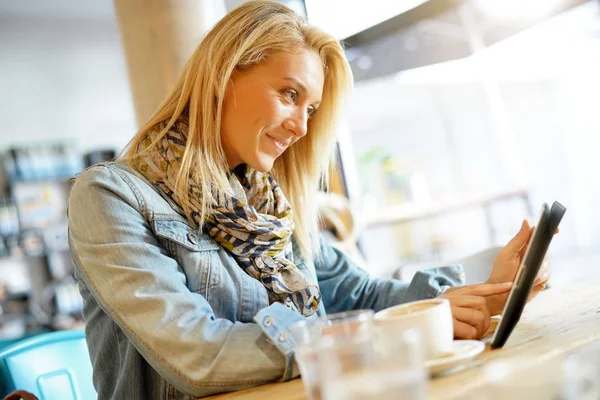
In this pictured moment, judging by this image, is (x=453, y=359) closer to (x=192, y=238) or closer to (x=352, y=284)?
(x=192, y=238)

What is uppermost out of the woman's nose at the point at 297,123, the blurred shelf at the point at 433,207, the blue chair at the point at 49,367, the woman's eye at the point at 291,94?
the woman's eye at the point at 291,94

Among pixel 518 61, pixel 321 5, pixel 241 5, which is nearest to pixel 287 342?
pixel 241 5

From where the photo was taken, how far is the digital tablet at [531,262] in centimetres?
87

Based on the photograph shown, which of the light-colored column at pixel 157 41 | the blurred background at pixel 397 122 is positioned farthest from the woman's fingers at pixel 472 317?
the light-colored column at pixel 157 41

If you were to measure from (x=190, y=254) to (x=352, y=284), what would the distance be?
558mm

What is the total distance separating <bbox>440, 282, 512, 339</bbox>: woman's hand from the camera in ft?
3.41

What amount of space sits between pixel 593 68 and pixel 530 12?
2.31 feet

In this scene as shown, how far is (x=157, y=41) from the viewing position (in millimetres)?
2750

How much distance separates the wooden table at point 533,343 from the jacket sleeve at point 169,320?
4 cm

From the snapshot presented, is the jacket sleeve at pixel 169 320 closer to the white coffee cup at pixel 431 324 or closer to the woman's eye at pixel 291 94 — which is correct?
the white coffee cup at pixel 431 324

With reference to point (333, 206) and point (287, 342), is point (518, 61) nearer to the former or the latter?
point (333, 206)

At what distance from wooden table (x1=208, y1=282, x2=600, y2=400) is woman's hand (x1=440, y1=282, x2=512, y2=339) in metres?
0.03

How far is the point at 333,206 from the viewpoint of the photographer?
331 centimetres

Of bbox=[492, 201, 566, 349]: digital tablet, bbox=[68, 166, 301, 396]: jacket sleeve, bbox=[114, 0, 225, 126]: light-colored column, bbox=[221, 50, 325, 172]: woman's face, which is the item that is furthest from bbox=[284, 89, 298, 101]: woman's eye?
bbox=[114, 0, 225, 126]: light-colored column
